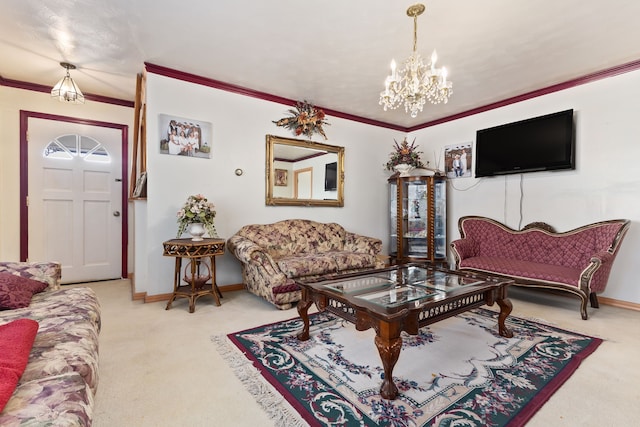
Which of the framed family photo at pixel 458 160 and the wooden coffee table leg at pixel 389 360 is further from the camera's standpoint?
the framed family photo at pixel 458 160

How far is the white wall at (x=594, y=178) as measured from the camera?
10.4ft

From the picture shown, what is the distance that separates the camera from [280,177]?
13.6 feet

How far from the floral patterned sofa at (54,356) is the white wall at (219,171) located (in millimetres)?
1395

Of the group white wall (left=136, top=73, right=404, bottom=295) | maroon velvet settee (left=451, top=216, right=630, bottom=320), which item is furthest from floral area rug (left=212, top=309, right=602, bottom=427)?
white wall (left=136, top=73, right=404, bottom=295)

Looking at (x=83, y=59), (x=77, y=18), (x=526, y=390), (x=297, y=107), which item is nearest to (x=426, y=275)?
(x=526, y=390)

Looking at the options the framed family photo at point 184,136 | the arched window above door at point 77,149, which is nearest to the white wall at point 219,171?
the framed family photo at point 184,136

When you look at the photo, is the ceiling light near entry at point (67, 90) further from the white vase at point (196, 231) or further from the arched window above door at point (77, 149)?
the white vase at point (196, 231)

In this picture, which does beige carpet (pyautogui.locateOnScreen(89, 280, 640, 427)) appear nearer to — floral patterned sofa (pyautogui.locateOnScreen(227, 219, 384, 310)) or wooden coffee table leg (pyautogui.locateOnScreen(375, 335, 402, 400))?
floral patterned sofa (pyautogui.locateOnScreen(227, 219, 384, 310))

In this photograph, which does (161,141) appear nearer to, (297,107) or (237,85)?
(237,85)

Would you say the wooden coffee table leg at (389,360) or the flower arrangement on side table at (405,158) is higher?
the flower arrangement on side table at (405,158)

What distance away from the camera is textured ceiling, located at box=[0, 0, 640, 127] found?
2295 mm

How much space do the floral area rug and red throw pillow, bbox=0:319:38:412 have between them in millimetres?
1008

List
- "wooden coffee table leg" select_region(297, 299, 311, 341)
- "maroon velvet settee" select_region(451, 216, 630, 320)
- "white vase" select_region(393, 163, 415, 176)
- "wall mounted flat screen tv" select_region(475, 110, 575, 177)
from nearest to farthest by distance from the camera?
"wooden coffee table leg" select_region(297, 299, 311, 341)
"maroon velvet settee" select_region(451, 216, 630, 320)
"wall mounted flat screen tv" select_region(475, 110, 575, 177)
"white vase" select_region(393, 163, 415, 176)

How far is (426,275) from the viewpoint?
2.67m
